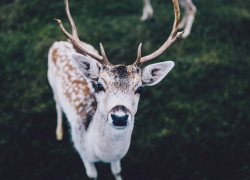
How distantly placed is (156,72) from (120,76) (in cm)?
42

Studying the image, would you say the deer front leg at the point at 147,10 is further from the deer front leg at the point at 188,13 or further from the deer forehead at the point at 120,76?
the deer forehead at the point at 120,76

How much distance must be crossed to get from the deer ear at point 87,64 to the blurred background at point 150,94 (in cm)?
56

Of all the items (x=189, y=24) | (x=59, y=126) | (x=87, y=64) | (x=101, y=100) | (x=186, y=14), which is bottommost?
(x=59, y=126)

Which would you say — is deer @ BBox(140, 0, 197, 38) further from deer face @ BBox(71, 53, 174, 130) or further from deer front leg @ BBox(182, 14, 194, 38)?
deer face @ BBox(71, 53, 174, 130)

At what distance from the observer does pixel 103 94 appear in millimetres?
1896

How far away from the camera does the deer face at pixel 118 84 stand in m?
1.72

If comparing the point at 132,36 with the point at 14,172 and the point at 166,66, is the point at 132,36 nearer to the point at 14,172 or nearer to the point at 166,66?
the point at 166,66

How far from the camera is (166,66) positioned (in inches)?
82.7

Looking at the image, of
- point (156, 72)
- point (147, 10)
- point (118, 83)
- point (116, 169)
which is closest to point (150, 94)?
point (116, 169)

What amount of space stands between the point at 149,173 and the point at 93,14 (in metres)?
3.74

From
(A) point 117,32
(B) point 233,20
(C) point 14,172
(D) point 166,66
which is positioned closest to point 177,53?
(A) point 117,32

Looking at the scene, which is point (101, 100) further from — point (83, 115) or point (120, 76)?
point (83, 115)

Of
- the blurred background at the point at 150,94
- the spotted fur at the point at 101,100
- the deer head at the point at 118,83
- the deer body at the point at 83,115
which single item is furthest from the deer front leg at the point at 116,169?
the deer head at the point at 118,83

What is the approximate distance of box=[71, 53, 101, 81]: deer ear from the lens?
200cm
